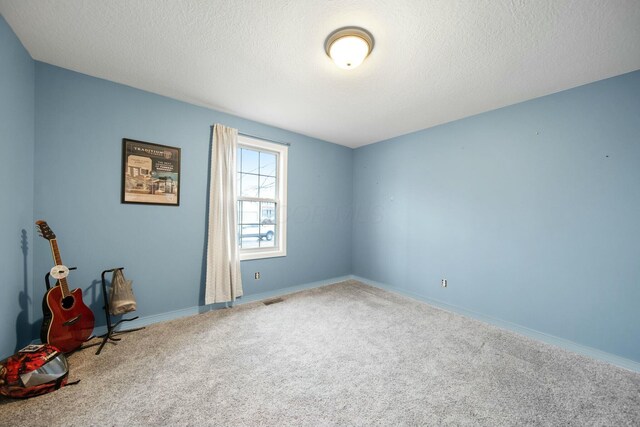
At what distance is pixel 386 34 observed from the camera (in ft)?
5.86

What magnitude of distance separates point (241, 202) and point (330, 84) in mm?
2074

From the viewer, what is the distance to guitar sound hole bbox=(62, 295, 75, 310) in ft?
6.55

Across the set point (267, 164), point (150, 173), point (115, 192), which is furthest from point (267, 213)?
point (115, 192)

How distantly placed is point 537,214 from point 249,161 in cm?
371

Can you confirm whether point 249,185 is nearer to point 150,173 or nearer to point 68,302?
point 150,173

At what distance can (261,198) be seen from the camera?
3.75m

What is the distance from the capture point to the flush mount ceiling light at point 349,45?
1.76m

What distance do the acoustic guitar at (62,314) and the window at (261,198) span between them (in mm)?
1697

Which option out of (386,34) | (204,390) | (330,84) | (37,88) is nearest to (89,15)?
(37,88)

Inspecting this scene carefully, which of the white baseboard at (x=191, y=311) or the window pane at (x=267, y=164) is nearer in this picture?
the white baseboard at (x=191, y=311)

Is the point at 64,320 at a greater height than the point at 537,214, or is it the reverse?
the point at 537,214

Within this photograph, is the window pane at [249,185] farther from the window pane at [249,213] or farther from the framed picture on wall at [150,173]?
the framed picture on wall at [150,173]

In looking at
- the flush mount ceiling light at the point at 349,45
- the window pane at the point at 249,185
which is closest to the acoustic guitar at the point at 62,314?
the window pane at the point at 249,185

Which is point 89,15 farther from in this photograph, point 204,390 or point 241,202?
point 204,390
